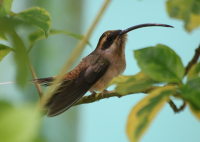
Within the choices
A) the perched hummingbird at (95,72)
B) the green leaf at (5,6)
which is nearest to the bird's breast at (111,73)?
the perched hummingbird at (95,72)

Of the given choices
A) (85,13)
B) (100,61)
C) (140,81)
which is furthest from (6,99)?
(85,13)

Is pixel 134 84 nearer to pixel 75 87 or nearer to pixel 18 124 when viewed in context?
pixel 18 124

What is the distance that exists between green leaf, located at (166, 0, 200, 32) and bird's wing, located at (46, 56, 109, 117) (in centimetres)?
29

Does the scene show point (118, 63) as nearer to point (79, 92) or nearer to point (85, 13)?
point (79, 92)

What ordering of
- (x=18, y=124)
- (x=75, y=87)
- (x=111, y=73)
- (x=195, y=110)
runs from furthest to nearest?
(x=111, y=73)
(x=75, y=87)
(x=195, y=110)
(x=18, y=124)

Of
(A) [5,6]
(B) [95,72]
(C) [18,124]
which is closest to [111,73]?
(B) [95,72]

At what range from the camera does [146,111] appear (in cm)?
19

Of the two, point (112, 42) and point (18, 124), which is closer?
point (18, 124)

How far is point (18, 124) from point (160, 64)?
156mm

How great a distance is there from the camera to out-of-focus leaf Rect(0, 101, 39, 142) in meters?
0.08

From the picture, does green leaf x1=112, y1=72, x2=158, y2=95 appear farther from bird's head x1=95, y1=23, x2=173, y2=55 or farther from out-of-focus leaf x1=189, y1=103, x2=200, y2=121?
bird's head x1=95, y1=23, x2=173, y2=55

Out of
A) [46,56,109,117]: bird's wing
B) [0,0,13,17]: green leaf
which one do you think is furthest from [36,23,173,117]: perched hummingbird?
[0,0,13,17]: green leaf

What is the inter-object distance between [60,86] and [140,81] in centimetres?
40

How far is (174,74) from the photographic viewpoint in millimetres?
206
